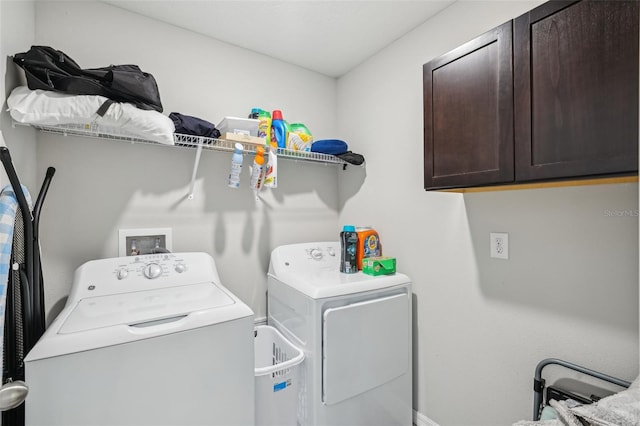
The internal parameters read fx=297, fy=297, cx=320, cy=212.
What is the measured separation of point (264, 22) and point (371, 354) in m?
2.03

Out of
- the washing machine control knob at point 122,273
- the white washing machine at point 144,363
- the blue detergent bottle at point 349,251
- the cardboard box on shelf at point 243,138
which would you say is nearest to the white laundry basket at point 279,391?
the white washing machine at point 144,363

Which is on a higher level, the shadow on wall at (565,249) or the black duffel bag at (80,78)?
the black duffel bag at (80,78)

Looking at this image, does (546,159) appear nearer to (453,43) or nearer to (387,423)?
(453,43)

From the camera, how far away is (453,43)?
1654 mm

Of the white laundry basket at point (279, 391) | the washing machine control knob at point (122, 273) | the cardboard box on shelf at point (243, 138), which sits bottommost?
the white laundry basket at point (279, 391)

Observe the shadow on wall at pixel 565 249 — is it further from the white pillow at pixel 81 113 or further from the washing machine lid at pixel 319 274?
the white pillow at pixel 81 113

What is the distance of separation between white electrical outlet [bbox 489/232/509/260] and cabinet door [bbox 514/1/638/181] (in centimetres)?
46

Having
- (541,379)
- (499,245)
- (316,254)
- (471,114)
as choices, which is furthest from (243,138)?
(541,379)

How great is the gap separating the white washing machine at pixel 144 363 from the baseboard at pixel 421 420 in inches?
46.8

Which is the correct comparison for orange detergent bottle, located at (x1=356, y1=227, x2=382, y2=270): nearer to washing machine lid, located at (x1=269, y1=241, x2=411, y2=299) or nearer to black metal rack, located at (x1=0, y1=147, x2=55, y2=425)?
washing machine lid, located at (x1=269, y1=241, x2=411, y2=299)

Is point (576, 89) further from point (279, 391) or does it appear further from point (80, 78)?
point (80, 78)

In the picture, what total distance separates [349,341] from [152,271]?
107cm

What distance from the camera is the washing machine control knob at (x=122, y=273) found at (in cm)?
146

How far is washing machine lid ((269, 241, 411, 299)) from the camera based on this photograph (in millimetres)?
1567
